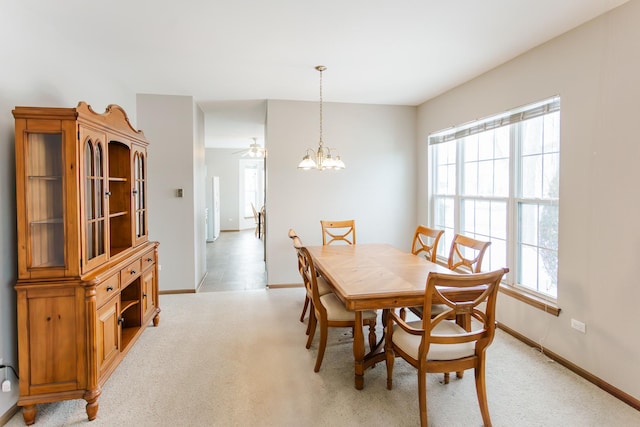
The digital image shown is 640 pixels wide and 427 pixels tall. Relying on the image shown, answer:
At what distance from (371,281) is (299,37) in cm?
204

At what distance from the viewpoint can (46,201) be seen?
7.01ft

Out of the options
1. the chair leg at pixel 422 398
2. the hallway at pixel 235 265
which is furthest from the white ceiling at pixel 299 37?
the hallway at pixel 235 265

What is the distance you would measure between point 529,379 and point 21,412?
11.5 ft

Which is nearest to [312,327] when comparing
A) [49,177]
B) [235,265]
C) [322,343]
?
[322,343]

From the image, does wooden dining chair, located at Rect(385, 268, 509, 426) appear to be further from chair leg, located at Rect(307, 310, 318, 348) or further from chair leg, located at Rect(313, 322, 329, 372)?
chair leg, located at Rect(307, 310, 318, 348)

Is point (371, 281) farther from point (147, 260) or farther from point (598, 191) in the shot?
point (147, 260)

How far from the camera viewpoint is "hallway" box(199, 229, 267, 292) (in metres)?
4.95

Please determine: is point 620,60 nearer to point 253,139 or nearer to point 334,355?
point 334,355

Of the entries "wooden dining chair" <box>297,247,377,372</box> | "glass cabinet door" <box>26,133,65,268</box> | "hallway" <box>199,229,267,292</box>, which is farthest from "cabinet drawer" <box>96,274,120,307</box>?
"hallway" <box>199,229,267,292</box>

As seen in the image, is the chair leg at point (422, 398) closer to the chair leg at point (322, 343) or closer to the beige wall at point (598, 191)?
the chair leg at point (322, 343)

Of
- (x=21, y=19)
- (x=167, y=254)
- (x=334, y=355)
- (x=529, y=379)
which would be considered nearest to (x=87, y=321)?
(x=334, y=355)

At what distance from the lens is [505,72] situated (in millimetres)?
3311

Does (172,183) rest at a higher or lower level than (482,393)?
higher

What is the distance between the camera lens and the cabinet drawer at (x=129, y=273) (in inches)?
104
